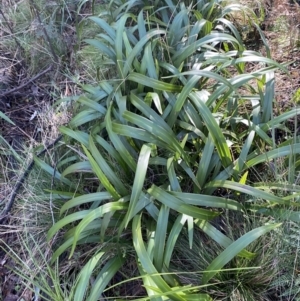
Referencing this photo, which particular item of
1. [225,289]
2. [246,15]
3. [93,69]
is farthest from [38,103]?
[225,289]

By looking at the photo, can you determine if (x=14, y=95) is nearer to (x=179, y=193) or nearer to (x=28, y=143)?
(x=28, y=143)

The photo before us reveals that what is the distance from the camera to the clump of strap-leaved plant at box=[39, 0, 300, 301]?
4.57 feet

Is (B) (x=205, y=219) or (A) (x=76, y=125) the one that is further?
(A) (x=76, y=125)

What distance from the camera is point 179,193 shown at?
142 cm

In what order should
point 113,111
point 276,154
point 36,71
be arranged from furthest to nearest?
point 36,71 < point 113,111 < point 276,154

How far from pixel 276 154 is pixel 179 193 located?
39 cm

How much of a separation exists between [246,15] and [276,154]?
3.52 ft

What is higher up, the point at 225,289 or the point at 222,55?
the point at 222,55

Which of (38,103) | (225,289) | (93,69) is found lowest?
(225,289)

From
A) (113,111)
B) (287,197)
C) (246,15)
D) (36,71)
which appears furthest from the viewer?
(36,71)

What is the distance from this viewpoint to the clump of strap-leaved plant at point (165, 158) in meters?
1.39

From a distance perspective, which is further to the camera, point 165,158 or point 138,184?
point 165,158

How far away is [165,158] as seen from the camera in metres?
1.59

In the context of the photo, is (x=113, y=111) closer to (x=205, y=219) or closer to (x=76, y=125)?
(x=76, y=125)
